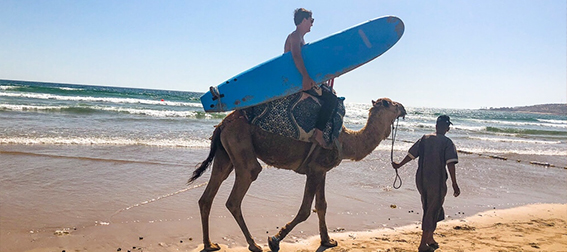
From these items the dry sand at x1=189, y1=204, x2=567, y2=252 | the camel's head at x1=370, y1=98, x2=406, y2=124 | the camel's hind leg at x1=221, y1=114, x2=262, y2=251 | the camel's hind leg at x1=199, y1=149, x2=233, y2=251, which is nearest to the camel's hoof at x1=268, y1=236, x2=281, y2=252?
the dry sand at x1=189, y1=204, x2=567, y2=252

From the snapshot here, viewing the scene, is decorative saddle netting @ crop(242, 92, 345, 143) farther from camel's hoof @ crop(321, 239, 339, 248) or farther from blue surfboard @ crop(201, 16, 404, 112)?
camel's hoof @ crop(321, 239, 339, 248)

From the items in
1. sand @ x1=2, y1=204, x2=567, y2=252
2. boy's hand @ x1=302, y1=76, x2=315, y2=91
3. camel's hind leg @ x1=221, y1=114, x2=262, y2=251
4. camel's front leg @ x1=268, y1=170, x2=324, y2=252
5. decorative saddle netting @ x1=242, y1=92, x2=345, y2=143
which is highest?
boy's hand @ x1=302, y1=76, x2=315, y2=91

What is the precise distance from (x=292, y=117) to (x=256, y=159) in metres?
0.63

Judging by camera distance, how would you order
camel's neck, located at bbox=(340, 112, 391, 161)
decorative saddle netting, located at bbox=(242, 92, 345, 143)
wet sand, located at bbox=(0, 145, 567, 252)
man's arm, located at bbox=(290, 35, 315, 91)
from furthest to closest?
wet sand, located at bbox=(0, 145, 567, 252)
camel's neck, located at bbox=(340, 112, 391, 161)
decorative saddle netting, located at bbox=(242, 92, 345, 143)
man's arm, located at bbox=(290, 35, 315, 91)

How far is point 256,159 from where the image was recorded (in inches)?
183

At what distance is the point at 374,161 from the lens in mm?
12594

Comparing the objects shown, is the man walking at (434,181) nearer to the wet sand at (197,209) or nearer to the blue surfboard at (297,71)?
the wet sand at (197,209)

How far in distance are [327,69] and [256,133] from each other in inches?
42.1

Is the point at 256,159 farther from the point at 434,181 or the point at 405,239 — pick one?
the point at 405,239

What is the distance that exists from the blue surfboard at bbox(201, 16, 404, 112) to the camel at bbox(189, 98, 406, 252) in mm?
272

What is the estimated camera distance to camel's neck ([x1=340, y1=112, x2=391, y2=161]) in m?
4.95

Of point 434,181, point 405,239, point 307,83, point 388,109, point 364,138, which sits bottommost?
point 405,239

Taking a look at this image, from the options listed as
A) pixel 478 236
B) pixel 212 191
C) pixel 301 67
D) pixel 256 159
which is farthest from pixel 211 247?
pixel 478 236

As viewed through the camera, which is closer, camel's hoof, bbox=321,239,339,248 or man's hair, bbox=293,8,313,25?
man's hair, bbox=293,8,313,25
